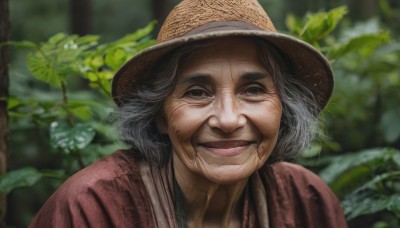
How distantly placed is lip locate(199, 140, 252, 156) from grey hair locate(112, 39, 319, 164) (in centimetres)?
29

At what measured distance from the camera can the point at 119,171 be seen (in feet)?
8.91

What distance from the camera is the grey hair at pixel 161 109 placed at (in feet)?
8.82

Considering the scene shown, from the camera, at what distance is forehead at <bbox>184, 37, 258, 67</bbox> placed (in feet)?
8.54

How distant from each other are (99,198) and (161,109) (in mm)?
484

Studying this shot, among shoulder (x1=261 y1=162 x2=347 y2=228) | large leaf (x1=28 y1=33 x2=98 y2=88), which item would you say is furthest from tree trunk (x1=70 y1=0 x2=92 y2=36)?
shoulder (x1=261 y1=162 x2=347 y2=228)

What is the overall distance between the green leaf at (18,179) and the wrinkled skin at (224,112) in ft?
2.69

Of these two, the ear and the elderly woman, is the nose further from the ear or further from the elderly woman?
the ear

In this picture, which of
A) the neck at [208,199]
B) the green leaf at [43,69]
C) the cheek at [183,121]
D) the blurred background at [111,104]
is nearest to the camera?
the cheek at [183,121]

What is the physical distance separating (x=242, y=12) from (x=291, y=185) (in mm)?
928

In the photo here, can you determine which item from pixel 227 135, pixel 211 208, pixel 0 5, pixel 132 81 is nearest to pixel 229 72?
pixel 227 135

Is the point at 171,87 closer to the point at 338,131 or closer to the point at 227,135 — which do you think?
the point at 227,135

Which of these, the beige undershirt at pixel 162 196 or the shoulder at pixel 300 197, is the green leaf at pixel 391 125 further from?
the beige undershirt at pixel 162 196

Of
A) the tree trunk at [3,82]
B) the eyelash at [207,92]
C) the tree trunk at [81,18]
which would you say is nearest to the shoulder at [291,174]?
the eyelash at [207,92]

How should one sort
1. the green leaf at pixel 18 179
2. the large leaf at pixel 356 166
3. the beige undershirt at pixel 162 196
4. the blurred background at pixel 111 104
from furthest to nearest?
1. the large leaf at pixel 356 166
2. the blurred background at pixel 111 104
3. the green leaf at pixel 18 179
4. the beige undershirt at pixel 162 196
